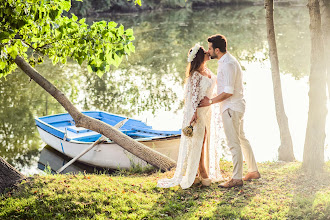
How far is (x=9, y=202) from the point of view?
210 inches

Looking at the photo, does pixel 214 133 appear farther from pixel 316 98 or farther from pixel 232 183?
pixel 316 98

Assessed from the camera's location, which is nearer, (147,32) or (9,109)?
(9,109)

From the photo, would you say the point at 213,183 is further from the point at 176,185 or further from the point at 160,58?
the point at 160,58

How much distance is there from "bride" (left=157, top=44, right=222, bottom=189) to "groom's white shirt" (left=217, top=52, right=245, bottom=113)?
239 mm

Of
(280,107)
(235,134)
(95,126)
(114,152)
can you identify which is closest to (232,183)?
(235,134)

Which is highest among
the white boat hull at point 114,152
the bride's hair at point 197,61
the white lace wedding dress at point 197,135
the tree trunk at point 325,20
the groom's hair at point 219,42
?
the tree trunk at point 325,20

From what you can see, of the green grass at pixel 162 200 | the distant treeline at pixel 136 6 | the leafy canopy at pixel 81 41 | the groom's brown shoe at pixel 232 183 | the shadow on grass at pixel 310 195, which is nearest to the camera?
the shadow on grass at pixel 310 195

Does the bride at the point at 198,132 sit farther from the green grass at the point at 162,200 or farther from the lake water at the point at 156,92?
the lake water at the point at 156,92

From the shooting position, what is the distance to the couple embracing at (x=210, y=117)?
5.52 meters

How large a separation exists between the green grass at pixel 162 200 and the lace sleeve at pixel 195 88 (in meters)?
1.21

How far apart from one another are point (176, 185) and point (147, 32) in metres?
28.1

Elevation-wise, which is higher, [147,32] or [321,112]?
[147,32]

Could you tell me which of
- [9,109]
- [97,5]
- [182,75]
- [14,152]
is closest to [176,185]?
[14,152]

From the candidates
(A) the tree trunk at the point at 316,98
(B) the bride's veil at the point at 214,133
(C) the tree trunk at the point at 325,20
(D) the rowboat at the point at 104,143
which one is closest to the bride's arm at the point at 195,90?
(B) the bride's veil at the point at 214,133
